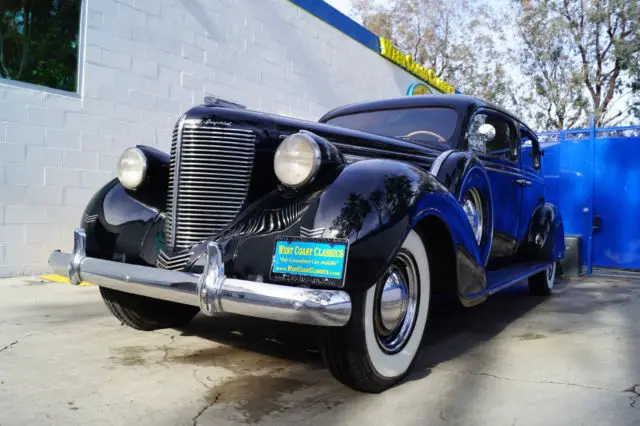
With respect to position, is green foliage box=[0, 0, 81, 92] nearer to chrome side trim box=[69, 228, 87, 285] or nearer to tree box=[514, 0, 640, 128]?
chrome side trim box=[69, 228, 87, 285]

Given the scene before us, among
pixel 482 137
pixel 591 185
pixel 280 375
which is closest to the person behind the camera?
pixel 280 375

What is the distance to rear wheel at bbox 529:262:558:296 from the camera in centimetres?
515

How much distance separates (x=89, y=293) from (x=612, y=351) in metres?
4.03

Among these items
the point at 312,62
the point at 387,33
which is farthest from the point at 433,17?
the point at 312,62

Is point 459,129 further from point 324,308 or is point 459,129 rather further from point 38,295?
point 38,295

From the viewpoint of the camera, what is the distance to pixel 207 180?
2.46 m

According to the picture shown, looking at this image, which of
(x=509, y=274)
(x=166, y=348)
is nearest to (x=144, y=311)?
(x=166, y=348)

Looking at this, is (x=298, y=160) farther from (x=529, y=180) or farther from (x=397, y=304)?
(x=529, y=180)

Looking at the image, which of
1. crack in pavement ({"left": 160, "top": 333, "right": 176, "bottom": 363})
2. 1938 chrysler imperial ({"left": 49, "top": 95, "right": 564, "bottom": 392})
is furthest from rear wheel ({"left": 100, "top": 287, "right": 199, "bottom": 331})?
crack in pavement ({"left": 160, "top": 333, "right": 176, "bottom": 363})

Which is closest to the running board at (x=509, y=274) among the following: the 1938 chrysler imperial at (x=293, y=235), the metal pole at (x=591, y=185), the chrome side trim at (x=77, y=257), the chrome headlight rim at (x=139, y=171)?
the 1938 chrysler imperial at (x=293, y=235)

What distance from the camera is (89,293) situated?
454 cm

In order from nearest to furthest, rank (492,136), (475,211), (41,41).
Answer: (475,211)
(492,136)
(41,41)

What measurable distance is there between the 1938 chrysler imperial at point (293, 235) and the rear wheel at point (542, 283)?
1.95 m

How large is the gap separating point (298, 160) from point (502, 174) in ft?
8.08
